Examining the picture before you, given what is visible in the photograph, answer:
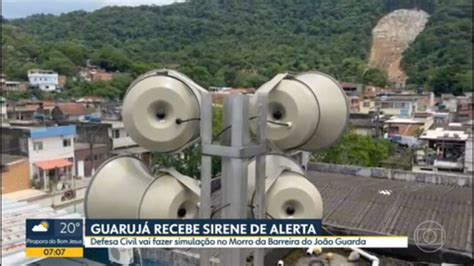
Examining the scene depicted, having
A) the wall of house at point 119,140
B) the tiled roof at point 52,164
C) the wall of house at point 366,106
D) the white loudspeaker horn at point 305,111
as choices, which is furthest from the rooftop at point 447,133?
the white loudspeaker horn at point 305,111

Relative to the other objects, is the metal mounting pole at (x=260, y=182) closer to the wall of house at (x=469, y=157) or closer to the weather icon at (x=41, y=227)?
the weather icon at (x=41, y=227)

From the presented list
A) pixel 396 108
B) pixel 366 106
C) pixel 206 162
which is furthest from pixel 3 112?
pixel 396 108

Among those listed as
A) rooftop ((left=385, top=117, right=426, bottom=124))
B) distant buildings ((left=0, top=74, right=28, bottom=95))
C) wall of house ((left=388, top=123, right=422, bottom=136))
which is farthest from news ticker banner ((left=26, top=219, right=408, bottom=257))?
distant buildings ((left=0, top=74, right=28, bottom=95))

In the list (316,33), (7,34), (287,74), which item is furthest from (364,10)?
(287,74)

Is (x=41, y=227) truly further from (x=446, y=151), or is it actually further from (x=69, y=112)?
(x=69, y=112)

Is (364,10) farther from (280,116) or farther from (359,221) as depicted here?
(280,116)

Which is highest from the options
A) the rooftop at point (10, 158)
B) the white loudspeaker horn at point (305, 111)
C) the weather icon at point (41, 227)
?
the white loudspeaker horn at point (305, 111)
